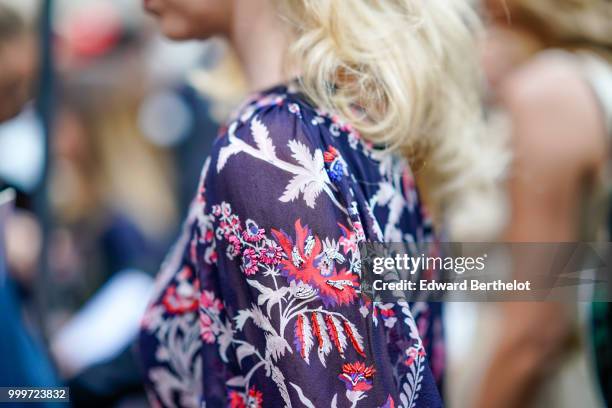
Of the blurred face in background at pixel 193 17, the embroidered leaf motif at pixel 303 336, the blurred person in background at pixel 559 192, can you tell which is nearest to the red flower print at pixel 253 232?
the embroidered leaf motif at pixel 303 336

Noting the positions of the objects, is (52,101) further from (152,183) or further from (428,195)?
(152,183)

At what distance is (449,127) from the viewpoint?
111 cm

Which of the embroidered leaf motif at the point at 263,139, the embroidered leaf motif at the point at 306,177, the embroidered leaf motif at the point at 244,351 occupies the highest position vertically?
the embroidered leaf motif at the point at 263,139

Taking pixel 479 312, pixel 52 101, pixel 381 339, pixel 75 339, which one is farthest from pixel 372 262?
pixel 479 312

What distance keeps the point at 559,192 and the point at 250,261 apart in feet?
2.86

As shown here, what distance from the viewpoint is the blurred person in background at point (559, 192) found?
1.41 m

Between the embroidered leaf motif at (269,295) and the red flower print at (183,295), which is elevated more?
the embroidered leaf motif at (269,295)

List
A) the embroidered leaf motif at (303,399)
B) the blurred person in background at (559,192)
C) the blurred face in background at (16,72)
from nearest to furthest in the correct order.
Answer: the embroidered leaf motif at (303,399), the blurred face in background at (16,72), the blurred person in background at (559,192)

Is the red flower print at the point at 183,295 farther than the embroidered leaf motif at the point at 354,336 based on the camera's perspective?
Yes

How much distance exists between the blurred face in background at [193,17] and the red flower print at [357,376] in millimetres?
547

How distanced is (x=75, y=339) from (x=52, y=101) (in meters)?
0.52

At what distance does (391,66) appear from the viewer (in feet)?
3.02

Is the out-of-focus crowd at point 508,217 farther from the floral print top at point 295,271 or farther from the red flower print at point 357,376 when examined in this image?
the red flower print at point 357,376

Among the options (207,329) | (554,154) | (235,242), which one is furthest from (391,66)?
(554,154)
